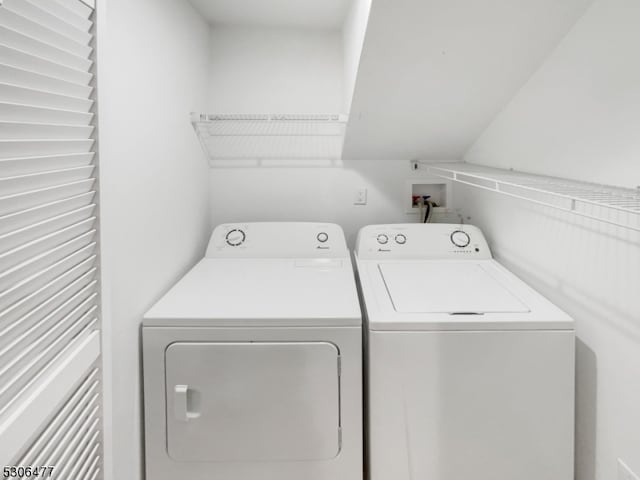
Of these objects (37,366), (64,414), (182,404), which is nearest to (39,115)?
(37,366)

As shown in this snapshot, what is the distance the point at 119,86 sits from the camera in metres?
1.41

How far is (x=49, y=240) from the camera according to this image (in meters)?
0.92

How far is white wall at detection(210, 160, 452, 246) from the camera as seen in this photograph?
2.67 m

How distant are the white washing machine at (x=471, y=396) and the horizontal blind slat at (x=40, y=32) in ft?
3.72

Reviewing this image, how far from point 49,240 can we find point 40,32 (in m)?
0.41

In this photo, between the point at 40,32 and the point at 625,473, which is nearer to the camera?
the point at 40,32

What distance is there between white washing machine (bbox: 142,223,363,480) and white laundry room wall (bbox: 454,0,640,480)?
787 mm

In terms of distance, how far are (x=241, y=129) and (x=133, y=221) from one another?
4.03 ft

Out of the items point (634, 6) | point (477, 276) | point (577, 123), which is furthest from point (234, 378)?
point (634, 6)

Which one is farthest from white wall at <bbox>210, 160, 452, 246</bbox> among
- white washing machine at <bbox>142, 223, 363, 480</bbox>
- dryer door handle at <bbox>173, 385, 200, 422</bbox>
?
dryer door handle at <bbox>173, 385, 200, 422</bbox>

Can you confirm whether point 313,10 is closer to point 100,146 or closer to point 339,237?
point 339,237

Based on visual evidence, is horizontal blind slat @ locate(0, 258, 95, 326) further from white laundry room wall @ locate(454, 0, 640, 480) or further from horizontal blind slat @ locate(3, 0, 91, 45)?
white laundry room wall @ locate(454, 0, 640, 480)

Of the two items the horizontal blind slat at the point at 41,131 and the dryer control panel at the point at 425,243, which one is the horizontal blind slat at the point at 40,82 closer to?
the horizontal blind slat at the point at 41,131

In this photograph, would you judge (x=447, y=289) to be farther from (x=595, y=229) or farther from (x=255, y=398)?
(x=255, y=398)
